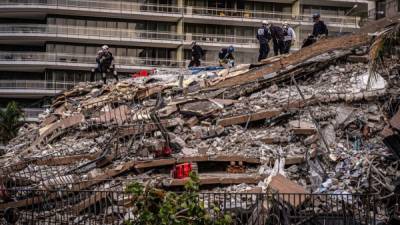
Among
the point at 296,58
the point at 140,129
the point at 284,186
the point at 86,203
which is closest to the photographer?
the point at 284,186

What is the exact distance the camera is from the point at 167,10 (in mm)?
53438

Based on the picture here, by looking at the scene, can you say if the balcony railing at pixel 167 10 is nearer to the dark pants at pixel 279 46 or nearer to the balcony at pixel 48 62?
the balcony at pixel 48 62

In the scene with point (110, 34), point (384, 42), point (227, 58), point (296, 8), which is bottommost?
point (384, 42)

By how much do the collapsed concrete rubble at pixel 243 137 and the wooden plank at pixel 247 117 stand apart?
0.03m

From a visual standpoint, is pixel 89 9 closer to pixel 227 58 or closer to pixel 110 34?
pixel 110 34

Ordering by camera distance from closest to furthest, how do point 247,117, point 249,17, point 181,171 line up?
point 181,171 → point 247,117 → point 249,17

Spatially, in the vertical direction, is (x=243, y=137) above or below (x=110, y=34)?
below

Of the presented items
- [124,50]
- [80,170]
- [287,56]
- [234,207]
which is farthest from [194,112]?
[124,50]

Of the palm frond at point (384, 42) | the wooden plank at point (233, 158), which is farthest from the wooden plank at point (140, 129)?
the palm frond at point (384, 42)

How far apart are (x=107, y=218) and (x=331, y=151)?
5581 millimetres

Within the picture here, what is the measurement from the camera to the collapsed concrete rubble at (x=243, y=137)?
49.0 ft

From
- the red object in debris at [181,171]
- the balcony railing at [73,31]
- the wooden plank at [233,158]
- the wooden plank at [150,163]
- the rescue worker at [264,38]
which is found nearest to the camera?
the red object in debris at [181,171]

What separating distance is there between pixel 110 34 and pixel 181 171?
3781cm

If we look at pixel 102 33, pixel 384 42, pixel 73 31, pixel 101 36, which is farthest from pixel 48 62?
pixel 384 42
